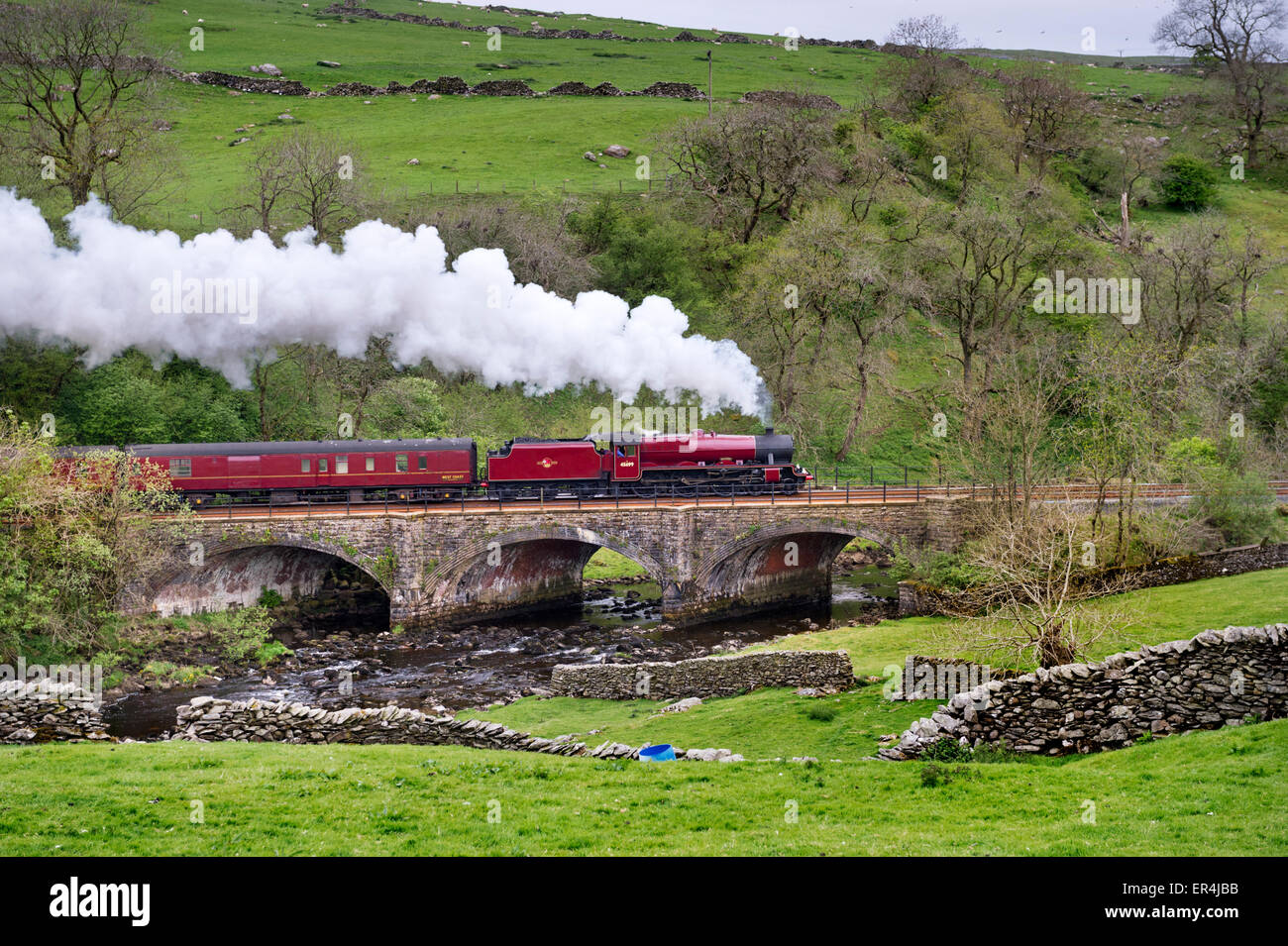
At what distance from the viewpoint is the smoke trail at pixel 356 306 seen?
172 feet

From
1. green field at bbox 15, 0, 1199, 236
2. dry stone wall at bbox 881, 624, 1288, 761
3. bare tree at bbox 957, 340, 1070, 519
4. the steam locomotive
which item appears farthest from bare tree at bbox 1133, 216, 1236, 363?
dry stone wall at bbox 881, 624, 1288, 761

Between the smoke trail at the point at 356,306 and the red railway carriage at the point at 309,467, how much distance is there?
7042mm

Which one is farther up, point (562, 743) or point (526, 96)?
point (526, 96)

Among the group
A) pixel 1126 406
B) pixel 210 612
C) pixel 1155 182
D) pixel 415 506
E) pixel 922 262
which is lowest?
pixel 210 612

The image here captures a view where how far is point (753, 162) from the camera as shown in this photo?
3364 inches

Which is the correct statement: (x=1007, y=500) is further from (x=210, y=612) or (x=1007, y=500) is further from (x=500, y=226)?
(x=500, y=226)

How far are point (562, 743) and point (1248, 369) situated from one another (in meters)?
53.9

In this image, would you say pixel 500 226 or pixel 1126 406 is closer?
pixel 1126 406

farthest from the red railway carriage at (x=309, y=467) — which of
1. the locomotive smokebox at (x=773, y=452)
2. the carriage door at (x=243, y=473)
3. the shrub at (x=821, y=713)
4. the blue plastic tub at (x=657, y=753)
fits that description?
the blue plastic tub at (x=657, y=753)

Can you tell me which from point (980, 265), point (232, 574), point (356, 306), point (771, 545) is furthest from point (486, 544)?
point (980, 265)

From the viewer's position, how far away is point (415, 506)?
1961 inches

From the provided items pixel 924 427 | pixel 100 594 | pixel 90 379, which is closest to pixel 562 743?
pixel 100 594

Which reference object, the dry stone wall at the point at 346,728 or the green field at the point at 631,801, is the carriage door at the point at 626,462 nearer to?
the dry stone wall at the point at 346,728

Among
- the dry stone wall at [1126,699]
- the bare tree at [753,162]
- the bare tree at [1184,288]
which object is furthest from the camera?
the bare tree at [753,162]
